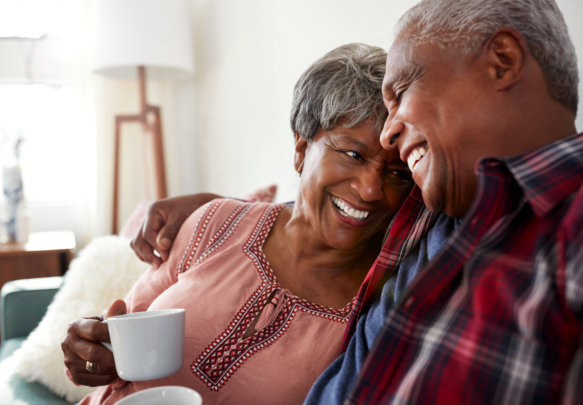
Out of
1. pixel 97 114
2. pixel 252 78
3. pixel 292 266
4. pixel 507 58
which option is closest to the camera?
pixel 507 58

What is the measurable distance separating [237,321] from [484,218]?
604 millimetres

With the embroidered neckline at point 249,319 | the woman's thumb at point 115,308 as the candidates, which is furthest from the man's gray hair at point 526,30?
the woman's thumb at point 115,308

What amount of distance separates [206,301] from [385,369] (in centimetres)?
55

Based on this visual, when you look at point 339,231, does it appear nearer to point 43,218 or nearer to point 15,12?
point 43,218

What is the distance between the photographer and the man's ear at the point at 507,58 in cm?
75

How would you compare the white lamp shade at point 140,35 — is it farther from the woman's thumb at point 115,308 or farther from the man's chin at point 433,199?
the man's chin at point 433,199

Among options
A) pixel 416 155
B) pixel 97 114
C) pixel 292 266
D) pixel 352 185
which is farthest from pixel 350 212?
pixel 97 114

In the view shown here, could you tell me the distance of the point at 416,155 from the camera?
850 mm

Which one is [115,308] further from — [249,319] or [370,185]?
[370,185]

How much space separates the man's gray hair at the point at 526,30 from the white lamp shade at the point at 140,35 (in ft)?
7.92

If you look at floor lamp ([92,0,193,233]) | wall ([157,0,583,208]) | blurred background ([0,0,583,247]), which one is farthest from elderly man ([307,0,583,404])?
floor lamp ([92,0,193,233])

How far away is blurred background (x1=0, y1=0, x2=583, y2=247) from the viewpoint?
3031 mm

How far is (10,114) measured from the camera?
11.8ft

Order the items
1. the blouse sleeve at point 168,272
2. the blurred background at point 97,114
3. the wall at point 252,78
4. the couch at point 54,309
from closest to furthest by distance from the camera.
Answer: the blouse sleeve at point 168,272
the couch at point 54,309
the wall at point 252,78
the blurred background at point 97,114
